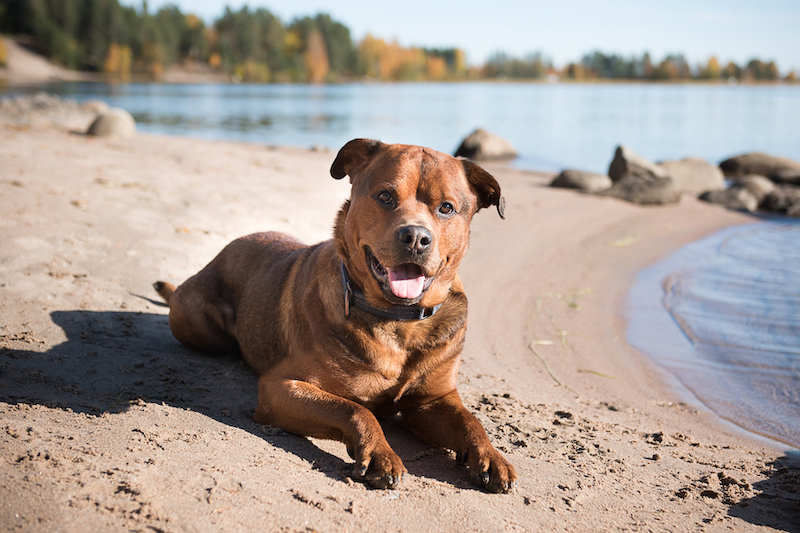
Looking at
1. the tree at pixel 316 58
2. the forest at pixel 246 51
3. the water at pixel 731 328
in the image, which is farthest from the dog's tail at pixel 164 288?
the tree at pixel 316 58

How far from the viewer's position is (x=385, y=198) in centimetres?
388

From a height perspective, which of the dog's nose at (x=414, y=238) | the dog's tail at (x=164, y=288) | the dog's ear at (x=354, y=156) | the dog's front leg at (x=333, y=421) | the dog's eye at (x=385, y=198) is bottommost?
the dog's front leg at (x=333, y=421)

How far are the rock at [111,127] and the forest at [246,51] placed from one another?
91416 millimetres

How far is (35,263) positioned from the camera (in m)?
6.10

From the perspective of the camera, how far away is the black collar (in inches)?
154

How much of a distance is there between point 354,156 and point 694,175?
18097 millimetres

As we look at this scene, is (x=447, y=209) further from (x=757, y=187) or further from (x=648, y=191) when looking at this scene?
(x=757, y=187)

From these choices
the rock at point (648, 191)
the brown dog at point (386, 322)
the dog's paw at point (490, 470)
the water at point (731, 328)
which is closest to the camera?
the dog's paw at point (490, 470)

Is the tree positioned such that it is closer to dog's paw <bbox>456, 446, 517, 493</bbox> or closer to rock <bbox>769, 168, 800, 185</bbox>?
rock <bbox>769, 168, 800, 185</bbox>

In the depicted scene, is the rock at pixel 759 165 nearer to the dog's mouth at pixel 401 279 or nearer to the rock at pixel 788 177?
the rock at pixel 788 177

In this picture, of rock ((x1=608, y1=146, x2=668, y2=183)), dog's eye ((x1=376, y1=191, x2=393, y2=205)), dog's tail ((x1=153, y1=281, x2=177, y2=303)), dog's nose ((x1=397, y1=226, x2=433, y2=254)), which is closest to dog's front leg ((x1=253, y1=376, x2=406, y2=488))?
dog's nose ((x1=397, y1=226, x2=433, y2=254))

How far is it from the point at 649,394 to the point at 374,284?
3.35 m

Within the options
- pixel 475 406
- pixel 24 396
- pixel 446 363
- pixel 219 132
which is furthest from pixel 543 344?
pixel 219 132

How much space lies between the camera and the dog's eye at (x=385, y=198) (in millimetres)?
3875
